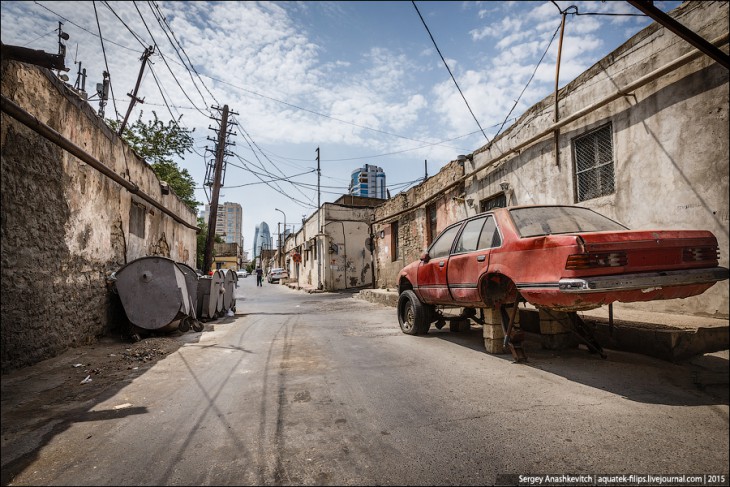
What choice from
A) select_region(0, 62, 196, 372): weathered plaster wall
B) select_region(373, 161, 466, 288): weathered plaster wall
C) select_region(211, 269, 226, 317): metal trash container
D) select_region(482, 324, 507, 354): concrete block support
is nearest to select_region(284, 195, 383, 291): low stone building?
select_region(373, 161, 466, 288): weathered plaster wall

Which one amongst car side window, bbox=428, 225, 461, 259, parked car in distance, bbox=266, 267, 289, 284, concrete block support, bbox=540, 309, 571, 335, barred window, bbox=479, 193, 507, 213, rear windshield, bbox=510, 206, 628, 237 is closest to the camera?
rear windshield, bbox=510, 206, 628, 237

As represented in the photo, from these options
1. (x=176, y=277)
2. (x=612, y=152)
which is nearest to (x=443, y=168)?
(x=612, y=152)

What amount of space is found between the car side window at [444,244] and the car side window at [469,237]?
0.22 m

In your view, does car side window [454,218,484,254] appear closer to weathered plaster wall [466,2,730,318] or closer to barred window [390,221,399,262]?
weathered plaster wall [466,2,730,318]

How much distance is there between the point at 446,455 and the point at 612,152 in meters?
6.39

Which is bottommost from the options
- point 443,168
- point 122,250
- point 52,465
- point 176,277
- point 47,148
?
point 52,465

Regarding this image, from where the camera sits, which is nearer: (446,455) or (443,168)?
(446,455)

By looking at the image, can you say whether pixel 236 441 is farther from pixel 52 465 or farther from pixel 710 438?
pixel 710 438

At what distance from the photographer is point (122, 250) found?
730cm

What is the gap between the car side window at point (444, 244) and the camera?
16.8ft

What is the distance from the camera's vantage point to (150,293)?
6.26m

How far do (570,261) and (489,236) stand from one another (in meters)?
1.30

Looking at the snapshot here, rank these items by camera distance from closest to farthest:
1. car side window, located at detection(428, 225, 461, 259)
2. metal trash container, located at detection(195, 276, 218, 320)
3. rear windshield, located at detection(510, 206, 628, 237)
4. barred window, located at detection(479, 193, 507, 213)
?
rear windshield, located at detection(510, 206, 628, 237)
car side window, located at detection(428, 225, 461, 259)
metal trash container, located at detection(195, 276, 218, 320)
barred window, located at detection(479, 193, 507, 213)

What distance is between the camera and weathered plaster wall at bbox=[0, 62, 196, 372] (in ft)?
13.0
